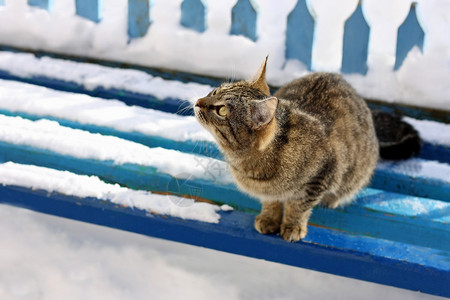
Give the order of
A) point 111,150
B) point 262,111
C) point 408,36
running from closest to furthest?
point 262,111 → point 111,150 → point 408,36

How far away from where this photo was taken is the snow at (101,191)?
1.95 m

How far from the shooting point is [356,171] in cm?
201

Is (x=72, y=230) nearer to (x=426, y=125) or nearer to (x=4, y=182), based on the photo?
(x=4, y=182)

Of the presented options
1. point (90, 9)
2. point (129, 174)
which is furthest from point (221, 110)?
point (90, 9)

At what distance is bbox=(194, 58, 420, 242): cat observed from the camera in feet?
5.67

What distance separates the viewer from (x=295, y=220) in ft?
6.13

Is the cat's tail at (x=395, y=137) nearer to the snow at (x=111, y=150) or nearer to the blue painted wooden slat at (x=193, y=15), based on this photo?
the snow at (x=111, y=150)

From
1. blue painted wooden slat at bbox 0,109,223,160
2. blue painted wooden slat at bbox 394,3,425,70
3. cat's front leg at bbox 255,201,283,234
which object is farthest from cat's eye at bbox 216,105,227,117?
blue painted wooden slat at bbox 394,3,425,70

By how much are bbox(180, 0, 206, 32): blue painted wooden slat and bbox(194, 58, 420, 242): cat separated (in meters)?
0.94

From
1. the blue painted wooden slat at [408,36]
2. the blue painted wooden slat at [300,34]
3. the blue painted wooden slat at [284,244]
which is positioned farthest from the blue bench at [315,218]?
the blue painted wooden slat at [300,34]

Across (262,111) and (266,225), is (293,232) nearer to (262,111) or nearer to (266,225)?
(266,225)

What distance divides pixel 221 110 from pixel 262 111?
0.47 ft

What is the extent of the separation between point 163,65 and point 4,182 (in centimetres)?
107

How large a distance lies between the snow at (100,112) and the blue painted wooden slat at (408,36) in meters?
0.94
